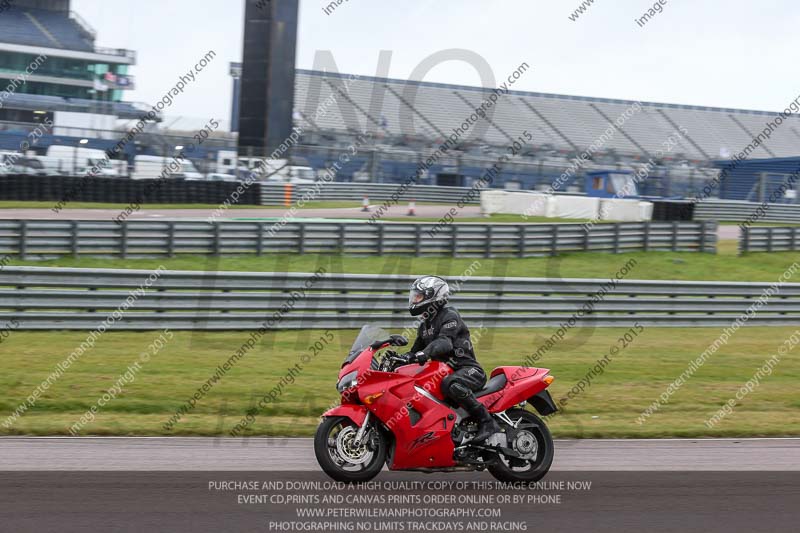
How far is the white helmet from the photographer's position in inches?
282

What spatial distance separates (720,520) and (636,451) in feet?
8.10

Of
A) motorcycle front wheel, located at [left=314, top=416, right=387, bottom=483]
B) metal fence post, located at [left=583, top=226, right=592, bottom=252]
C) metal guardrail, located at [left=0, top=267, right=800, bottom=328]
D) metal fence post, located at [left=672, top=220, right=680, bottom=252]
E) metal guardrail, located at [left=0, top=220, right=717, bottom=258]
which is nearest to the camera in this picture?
motorcycle front wheel, located at [left=314, top=416, right=387, bottom=483]

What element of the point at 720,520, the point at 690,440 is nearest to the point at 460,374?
the point at 720,520

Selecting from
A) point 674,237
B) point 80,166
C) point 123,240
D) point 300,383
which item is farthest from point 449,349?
point 80,166

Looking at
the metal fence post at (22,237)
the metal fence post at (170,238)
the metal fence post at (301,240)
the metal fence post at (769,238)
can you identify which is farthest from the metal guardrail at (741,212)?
the metal fence post at (22,237)

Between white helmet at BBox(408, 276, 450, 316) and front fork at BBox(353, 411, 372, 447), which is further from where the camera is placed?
white helmet at BBox(408, 276, 450, 316)

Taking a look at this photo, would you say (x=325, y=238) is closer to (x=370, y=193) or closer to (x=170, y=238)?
(x=170, y=238)

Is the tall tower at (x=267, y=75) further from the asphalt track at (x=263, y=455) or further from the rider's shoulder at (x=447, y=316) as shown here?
the rider's shoulder at (x=447, y=316)

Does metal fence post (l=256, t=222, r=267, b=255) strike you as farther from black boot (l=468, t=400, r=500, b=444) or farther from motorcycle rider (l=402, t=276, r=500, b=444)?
black boot (l=468, t=400, r=500, b=444)

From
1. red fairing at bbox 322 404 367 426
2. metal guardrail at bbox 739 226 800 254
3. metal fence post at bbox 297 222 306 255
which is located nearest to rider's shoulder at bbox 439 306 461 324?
red fairing at bbox 322 404 367 426

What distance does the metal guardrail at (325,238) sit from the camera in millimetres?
18531

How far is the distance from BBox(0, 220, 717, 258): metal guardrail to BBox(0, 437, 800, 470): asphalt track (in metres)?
10.7

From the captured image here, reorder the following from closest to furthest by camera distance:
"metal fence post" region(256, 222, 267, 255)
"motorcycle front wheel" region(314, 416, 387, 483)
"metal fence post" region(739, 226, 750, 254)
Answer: "motorcycle front wheel" region(314, 416, 387, 483) < "metal fence post" region(256, 222, 267, 255) < "metal fence post" region(739, 226, 750, 254)

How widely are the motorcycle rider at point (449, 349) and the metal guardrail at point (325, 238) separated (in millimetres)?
13064
